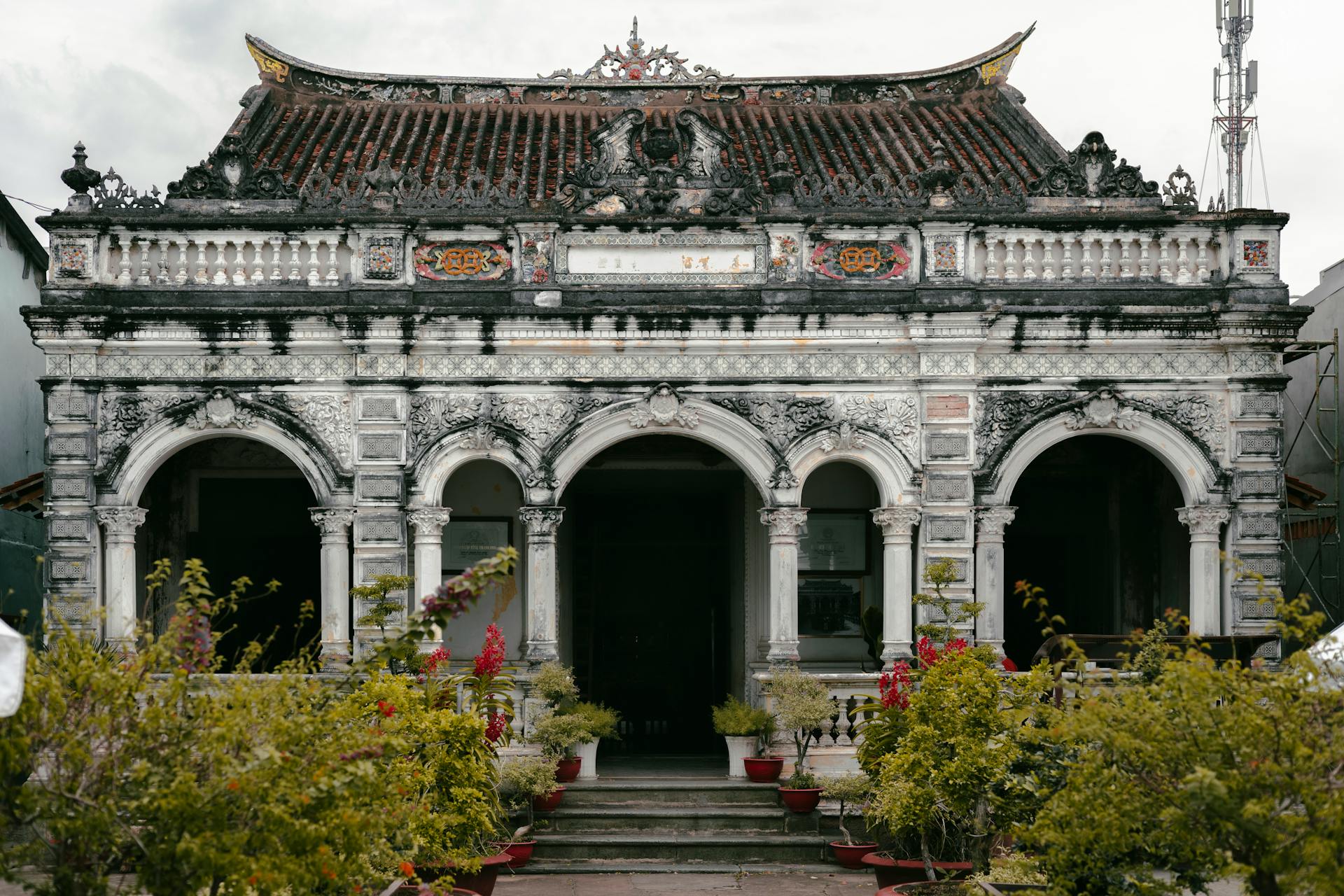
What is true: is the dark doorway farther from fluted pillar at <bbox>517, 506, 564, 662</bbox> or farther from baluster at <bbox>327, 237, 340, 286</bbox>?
baluster at <bbox>327, 237, 340, 286</bbox>

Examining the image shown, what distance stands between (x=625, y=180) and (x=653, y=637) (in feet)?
19.2

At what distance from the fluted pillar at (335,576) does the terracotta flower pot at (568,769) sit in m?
2.41

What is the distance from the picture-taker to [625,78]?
20156 millimetres

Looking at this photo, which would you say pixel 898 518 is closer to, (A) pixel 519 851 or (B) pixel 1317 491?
(B) pixel 1317 491

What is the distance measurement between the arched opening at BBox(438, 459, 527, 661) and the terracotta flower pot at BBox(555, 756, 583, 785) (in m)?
2.56

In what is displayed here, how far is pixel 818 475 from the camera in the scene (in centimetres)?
1730

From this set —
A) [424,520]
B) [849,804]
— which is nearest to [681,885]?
[849,804]

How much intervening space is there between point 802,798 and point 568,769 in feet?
7.41

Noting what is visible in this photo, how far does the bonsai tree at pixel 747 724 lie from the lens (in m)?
14.6

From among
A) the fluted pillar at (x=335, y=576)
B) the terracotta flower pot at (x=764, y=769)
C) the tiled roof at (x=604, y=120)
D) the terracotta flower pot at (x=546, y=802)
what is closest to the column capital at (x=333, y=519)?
the fluted pillar at (x=335, y=576)

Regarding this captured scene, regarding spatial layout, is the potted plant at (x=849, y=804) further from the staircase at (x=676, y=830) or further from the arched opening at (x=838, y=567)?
the arched opening at (x=838, y=567)

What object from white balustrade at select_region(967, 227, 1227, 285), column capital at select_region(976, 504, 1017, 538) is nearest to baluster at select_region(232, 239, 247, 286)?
white balustrade at select_region(967, 227, 1227, 285)

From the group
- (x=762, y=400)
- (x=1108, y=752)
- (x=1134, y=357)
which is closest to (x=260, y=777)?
(x=1108, y=752)

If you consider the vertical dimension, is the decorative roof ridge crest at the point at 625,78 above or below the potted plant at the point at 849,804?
above
